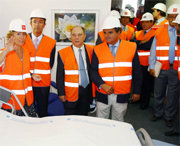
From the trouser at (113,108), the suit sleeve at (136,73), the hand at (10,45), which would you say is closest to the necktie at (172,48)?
the suit sleeve at (136,73)

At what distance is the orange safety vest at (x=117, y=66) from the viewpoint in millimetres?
2100

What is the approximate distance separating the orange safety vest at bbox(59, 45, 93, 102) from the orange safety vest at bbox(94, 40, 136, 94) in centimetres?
29

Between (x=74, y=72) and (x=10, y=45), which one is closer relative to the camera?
(x=10, y=45)

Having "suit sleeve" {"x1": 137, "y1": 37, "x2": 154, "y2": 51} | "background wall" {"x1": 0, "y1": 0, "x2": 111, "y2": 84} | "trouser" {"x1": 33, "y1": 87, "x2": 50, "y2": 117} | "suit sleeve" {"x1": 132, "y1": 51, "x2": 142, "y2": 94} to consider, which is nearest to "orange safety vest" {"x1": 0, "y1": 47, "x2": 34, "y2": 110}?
"trouser" {"x1": 33, "y1": 87, "x2": 50, "y2": 117}

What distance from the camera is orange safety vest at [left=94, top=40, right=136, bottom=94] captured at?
2.10 m

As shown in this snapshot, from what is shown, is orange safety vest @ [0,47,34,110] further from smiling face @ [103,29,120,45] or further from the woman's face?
smiling face @ [103,29,120,45]

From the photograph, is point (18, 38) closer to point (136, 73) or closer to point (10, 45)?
point (10, 45)

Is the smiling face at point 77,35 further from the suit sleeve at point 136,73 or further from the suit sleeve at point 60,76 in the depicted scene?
the suit sleeve at point 136,73

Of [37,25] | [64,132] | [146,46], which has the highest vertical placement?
[37,25]

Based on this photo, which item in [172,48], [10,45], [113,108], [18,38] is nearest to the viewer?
[10,45]

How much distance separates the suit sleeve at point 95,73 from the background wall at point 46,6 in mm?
1656

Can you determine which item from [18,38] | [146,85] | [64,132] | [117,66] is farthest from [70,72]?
[146,85]

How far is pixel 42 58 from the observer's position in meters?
2.55

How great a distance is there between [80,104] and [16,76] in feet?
2.70
